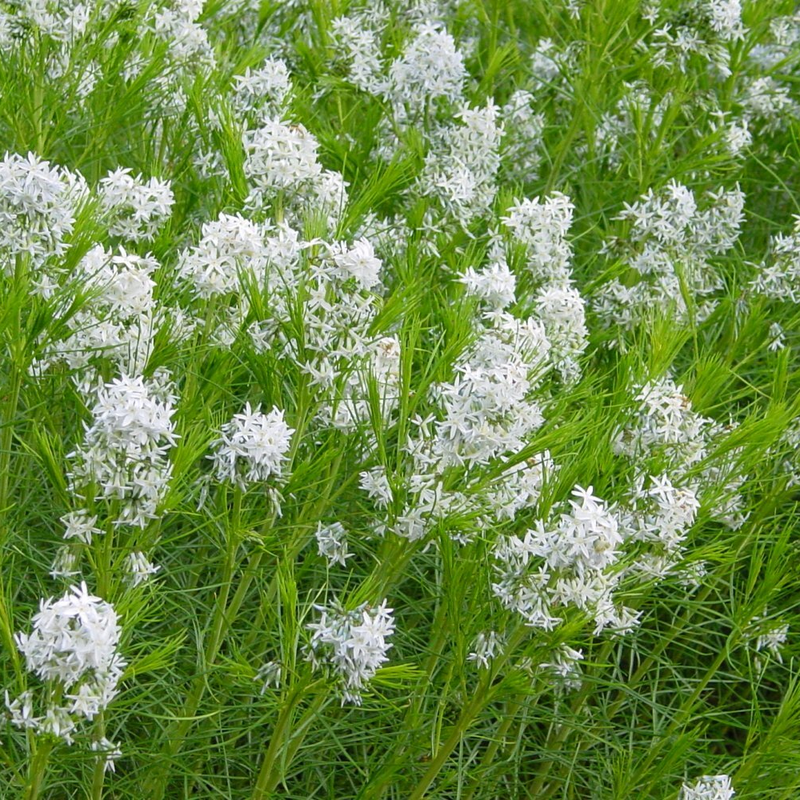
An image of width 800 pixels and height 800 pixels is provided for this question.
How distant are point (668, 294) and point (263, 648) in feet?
5.71

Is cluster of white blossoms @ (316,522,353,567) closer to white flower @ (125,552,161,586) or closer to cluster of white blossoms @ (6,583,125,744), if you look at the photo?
white flower @ (125,552,161,586)

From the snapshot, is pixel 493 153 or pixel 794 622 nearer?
pixel 794 622

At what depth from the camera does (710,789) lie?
336 centimetres

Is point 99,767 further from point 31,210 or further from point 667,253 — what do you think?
point 667,253

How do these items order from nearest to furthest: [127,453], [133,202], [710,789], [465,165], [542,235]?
1. [127,453]
2. [710,789]
3. [133,202]
4. [542,235]
5. [465,165]

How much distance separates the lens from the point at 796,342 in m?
4.93

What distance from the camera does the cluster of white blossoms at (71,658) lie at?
2.37 metres

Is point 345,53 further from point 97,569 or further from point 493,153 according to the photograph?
point 97,569

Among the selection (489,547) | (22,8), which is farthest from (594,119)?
(489,547)

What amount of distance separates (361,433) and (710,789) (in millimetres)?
1292

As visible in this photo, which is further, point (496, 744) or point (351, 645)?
point (496, 744)

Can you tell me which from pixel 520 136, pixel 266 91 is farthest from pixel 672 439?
pixel 520 136

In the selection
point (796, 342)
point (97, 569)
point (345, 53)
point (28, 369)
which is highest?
point (345, 53)

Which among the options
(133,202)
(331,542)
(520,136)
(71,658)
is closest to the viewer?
(71,658)
